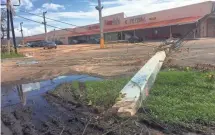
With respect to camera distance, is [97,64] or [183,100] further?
[97,64]

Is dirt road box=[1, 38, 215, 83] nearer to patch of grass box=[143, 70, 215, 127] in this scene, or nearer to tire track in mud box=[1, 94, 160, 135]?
patch of grass box=[143, 70, 215, 127]

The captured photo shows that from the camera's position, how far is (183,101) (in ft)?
21.2

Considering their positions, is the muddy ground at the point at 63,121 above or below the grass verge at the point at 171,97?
below

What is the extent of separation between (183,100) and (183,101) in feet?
0.26

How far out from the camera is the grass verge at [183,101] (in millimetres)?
5383

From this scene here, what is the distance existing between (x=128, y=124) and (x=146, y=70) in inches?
150

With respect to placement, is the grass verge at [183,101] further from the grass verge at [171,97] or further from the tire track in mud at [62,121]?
the tire track in mud at [62,121]

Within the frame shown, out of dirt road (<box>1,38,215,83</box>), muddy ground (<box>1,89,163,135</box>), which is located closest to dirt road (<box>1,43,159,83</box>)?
dirt road (<box>1,38,215,83</box>)

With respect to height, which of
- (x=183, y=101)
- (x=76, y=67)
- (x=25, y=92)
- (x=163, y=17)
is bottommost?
(x=25, y=92)

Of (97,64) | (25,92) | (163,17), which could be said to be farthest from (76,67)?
(163,17)

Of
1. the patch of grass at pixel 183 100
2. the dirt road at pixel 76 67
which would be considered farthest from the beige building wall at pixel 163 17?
the patch of grass at pixel 183 100

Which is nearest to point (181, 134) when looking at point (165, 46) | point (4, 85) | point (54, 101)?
point (54, 101)

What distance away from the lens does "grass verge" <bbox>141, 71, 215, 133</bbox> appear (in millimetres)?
5383

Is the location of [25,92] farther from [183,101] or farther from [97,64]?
[97,64]
